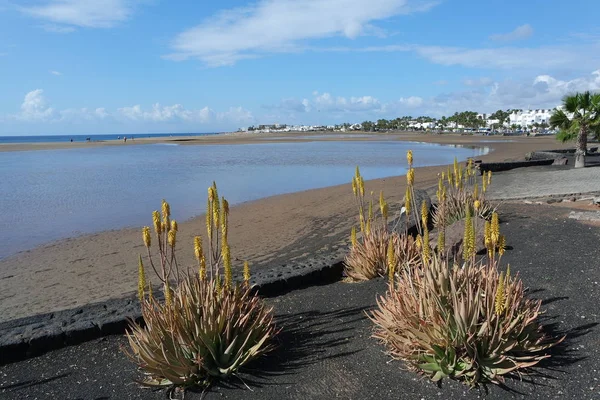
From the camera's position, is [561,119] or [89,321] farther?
[561,119]

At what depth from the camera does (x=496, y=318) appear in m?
3.95

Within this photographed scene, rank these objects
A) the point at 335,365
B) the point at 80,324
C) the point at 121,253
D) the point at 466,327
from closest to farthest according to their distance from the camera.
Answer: the point at 466,327 < the point at 335,365 < the point at 80,324 < the point at 121,253

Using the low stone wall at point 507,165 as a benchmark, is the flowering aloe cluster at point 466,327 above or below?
above

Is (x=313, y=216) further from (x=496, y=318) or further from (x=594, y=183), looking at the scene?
(x=496, y=318)

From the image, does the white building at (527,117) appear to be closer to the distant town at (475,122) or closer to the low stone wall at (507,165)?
the distant town at (475,122)

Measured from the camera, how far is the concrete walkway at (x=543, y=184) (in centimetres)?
1455

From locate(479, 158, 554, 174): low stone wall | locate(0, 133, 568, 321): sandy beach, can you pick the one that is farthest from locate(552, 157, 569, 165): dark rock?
locate(0, 133, 568, 321): sandy beach

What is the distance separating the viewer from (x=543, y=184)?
1712 cm

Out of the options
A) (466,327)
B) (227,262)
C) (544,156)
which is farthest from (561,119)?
(227,262)

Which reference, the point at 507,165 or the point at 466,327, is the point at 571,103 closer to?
the point at 507,165

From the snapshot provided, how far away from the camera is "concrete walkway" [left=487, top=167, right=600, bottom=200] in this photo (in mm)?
14555

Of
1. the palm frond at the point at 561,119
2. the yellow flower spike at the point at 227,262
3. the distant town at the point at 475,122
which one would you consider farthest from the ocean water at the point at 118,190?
the distant town at the point at 475,122

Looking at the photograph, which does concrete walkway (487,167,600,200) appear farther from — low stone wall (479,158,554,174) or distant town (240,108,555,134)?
distant town (240,108,555,134)

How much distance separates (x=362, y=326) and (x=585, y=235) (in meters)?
4.65
